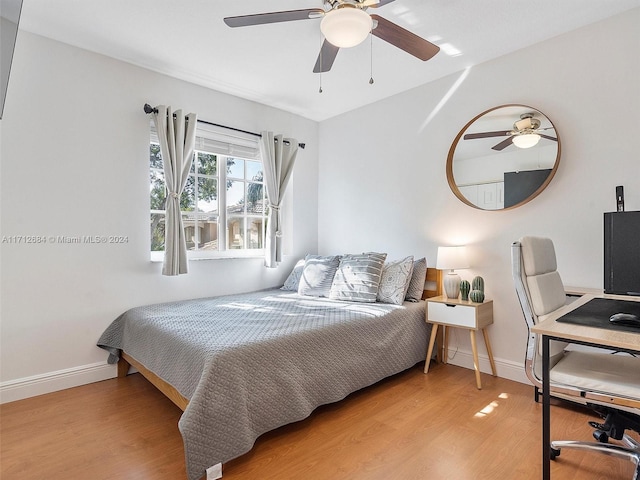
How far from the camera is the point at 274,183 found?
381cm

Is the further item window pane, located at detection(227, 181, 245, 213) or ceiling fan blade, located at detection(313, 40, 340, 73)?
window pane, located at detection(227, 181, 245, 213)

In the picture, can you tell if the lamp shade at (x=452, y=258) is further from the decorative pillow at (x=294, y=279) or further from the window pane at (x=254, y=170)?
the window pane at (x=254, y=170)

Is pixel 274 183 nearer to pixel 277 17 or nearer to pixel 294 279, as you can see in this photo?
pixel 294 279

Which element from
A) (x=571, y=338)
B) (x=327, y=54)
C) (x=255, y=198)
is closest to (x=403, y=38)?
(x=327, y=54)

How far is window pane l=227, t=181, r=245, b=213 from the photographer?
3.66 m

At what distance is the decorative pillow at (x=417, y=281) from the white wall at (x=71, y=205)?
2003 mm

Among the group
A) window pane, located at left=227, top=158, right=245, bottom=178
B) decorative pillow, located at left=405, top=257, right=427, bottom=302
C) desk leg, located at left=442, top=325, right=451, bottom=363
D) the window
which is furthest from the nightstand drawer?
window pane, located at left=227, top=158, right=245, bottom=178

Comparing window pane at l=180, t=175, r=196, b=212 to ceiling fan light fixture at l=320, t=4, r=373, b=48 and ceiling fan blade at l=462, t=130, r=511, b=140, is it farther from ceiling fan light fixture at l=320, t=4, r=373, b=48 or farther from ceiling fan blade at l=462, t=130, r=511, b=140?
ceiling fan blade at l=462, t=130, r=511, b=140

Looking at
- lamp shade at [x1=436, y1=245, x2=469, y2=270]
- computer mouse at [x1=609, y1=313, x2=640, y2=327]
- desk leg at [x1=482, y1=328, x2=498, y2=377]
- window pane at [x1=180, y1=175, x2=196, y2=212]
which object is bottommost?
desk leg at [x1=482, y1=328, x2=498, y2=377]

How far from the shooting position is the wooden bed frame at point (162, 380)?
2.00 metres

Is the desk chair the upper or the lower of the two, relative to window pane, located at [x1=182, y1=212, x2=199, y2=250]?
lower

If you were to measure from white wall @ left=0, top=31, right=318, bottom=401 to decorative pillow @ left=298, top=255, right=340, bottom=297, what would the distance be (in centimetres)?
106

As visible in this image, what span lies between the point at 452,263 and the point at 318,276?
4.00 feet

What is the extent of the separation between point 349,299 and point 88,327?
2077 mm
